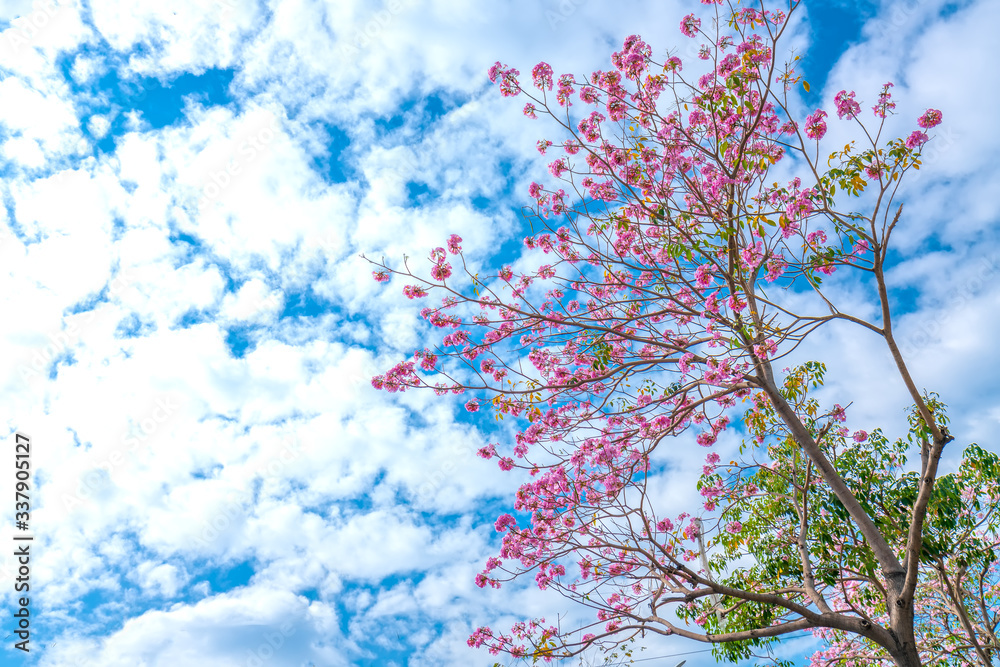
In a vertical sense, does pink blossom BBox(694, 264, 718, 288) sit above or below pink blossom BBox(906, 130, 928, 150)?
below

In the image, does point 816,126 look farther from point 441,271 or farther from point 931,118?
point 441,271

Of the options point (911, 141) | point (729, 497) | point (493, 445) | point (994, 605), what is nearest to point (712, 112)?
point (911, 141)

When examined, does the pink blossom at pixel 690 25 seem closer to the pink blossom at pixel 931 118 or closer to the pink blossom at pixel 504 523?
the pink blossom at pixel 931 118

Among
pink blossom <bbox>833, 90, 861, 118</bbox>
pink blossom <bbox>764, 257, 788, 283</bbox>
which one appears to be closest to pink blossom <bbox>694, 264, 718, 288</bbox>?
pink blossom <bbox>764, 257, 788, 283</bbox>

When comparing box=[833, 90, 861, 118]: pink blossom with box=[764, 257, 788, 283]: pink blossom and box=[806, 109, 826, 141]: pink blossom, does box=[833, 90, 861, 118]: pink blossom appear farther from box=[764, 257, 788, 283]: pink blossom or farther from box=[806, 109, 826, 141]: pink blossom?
box=[764, 257, 788, 283]: pink blossom

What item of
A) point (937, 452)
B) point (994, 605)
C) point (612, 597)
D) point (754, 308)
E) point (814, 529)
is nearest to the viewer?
point (937, 452)

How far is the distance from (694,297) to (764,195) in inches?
50.3

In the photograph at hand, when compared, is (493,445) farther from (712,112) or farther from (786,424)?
(712,112)

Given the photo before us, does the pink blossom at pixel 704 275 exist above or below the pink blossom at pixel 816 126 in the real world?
below

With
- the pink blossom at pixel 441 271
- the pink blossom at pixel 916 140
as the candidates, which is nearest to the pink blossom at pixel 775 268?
the pink blossom at pixel 916 140

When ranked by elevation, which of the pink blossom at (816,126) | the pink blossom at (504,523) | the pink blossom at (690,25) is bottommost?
the pink blossom at (504,523)

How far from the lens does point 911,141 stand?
A: 563 centimetres

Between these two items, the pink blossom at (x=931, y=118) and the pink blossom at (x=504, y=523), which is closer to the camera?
the pink blossom at (x=931, y=118)

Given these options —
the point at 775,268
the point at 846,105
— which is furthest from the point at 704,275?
the point at 846,105
